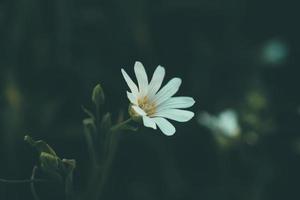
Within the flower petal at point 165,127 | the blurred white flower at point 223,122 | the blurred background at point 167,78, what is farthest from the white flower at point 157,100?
the blurred white flower at point 223,122

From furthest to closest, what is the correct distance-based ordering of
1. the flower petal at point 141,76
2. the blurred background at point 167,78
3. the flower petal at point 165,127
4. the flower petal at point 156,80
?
the blurred background at point 167,78 < the flower petal at point 156,80 < the flower petal at point 141,76 < the flower petal at point 165,127

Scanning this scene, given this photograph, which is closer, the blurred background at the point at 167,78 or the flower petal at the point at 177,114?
the flower petal at the point at 177,114

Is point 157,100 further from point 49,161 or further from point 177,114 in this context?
point 49,161

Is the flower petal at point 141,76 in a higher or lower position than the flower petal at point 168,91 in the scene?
lower

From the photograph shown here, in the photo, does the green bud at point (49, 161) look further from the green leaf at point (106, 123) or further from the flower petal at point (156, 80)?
the flower petal at point (156, 80)

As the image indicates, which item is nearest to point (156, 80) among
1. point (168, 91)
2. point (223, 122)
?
point (168, 91)

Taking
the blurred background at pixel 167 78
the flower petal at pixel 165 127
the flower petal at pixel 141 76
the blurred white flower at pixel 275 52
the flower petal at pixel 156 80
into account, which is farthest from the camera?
the blurred white flower at pixel 275 52

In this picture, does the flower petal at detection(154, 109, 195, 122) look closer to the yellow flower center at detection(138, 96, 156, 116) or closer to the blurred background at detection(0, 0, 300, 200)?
the yellow flower center at detection(138, 96, 156, 116)

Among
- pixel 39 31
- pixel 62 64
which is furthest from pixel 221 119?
pixel 39 31
